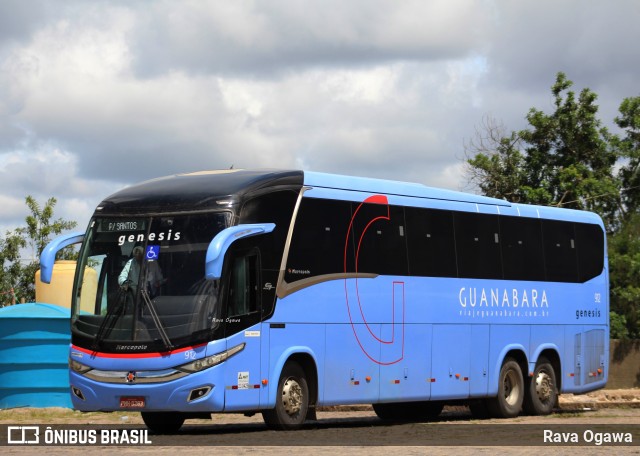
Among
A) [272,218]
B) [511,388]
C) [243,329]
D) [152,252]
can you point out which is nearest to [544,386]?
[511,388]

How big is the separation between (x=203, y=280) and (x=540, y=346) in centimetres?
962

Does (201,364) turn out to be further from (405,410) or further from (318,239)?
(405,410)

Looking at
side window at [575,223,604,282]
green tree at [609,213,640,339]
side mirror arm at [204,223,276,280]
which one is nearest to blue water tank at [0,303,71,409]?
side mirror arm at [204,223,276,280]

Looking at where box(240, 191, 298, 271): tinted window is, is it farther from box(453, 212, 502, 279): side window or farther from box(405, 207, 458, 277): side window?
box(453, 212, 502, 279): side window

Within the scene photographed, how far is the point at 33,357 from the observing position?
81.1 ft

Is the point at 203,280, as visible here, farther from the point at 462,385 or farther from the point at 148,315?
the point at 462,385

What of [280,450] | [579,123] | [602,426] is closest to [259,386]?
[280,450]

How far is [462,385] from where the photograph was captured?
2297cm

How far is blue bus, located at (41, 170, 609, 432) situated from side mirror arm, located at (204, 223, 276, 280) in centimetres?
2

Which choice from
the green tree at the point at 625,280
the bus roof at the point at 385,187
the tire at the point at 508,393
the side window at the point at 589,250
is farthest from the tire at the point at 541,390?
the green tree at the point at 625,280

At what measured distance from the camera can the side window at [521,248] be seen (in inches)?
958

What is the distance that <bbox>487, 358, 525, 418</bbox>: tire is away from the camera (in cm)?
2405

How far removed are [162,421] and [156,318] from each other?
2562 millimetres

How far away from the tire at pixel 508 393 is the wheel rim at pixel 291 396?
5988mm
